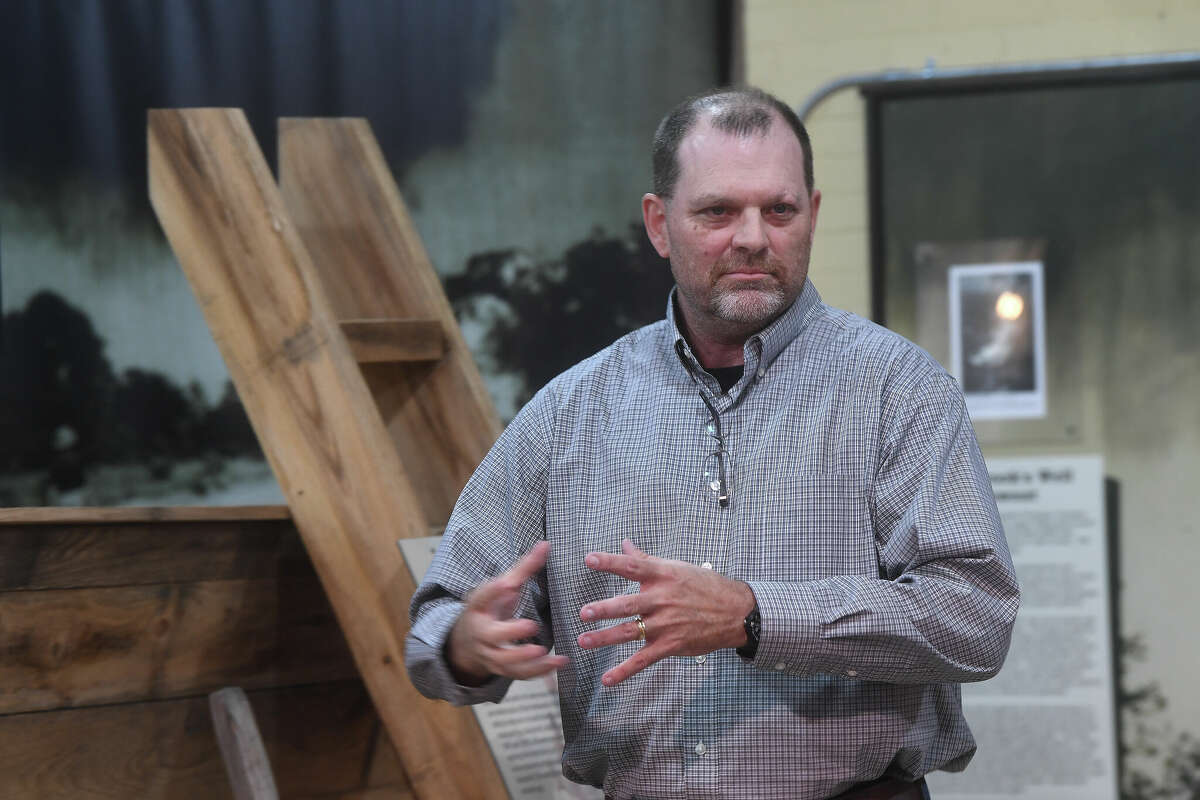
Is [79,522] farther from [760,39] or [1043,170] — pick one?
[1043,170]

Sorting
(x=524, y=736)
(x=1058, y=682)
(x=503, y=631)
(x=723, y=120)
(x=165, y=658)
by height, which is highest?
(x=723, y=120)

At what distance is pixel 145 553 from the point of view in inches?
81.3

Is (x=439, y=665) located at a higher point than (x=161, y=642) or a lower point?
higher

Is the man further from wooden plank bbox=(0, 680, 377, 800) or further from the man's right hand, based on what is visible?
wooden plank bbox=(0, 680, 377, 800)

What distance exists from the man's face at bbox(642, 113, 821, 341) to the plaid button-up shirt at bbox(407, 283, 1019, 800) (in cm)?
6

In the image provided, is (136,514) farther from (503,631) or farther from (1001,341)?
(1001,341)

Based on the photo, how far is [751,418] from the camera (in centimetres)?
167

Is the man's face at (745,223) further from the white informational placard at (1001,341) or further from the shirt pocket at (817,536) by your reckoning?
the white informational placard at (1001,341)

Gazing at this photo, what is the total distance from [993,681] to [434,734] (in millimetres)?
1675

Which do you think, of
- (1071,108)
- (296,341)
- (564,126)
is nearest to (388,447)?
(296,341)

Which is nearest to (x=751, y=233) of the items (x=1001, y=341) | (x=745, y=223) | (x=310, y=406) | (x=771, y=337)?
(x=745, y=223)

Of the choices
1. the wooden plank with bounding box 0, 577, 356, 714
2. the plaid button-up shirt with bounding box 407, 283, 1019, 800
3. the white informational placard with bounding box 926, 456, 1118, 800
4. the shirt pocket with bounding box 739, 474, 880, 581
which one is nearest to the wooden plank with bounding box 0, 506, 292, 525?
the wooden plank with bounding box 0, 577, 356, 714

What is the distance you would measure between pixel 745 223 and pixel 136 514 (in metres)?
1.06

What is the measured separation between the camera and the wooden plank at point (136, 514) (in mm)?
1869
